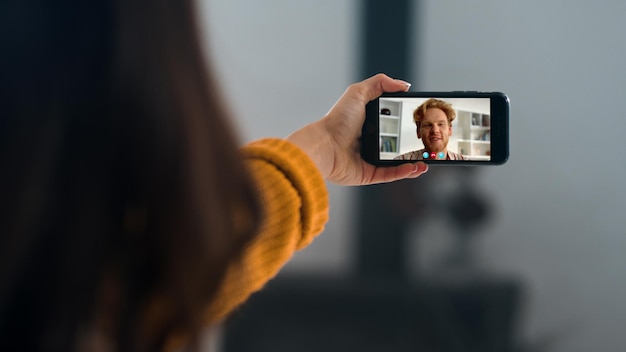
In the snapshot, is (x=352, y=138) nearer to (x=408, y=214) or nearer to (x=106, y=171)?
(x=408, y=214)

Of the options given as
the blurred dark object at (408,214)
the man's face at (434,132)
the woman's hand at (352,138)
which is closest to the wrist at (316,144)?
the woman's hand at (352,138)

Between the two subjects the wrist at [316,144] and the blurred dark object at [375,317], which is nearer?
the wrist at [316,144]

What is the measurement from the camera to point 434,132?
29.2 inches

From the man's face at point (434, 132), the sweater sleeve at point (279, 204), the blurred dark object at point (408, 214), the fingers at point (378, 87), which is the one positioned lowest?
the blurred dark object at point (408, 214)

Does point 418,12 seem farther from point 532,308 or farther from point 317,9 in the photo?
point 532,308

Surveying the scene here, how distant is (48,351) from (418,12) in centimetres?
86

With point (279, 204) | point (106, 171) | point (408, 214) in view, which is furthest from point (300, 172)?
point (408, 214)

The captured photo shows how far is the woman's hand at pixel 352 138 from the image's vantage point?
70 cm

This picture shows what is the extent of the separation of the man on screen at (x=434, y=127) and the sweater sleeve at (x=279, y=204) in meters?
0.30

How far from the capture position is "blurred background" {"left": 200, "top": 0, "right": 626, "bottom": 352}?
1001 millimetres

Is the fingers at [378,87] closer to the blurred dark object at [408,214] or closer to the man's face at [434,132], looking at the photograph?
the man's face at [434,132]

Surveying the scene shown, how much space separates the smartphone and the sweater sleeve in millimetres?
272

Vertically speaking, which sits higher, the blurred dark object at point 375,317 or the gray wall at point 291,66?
the gray wall at point 291,66

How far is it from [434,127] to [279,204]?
0.37 m
